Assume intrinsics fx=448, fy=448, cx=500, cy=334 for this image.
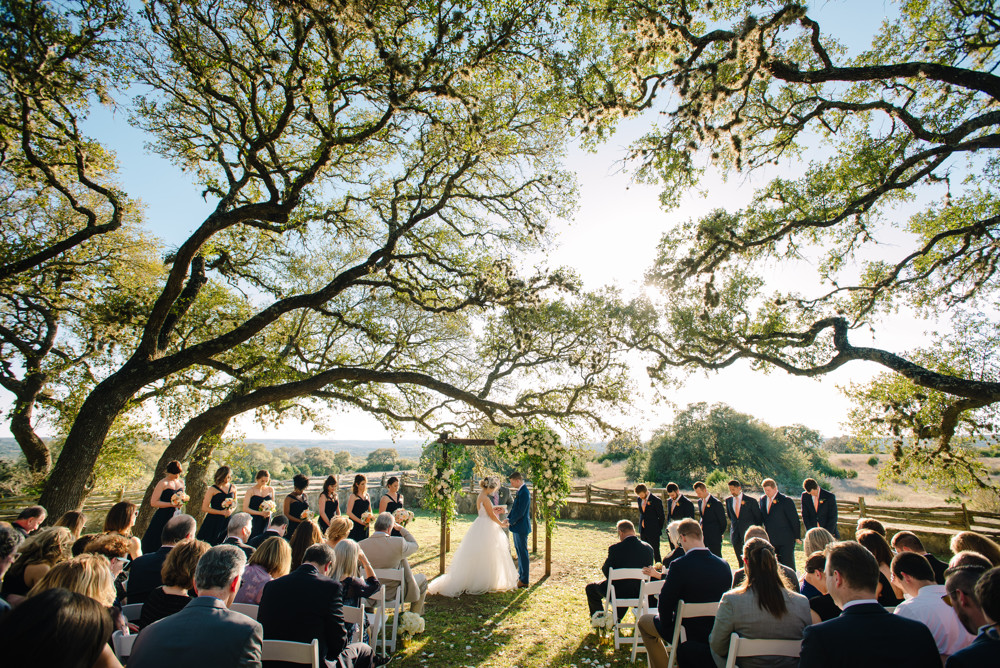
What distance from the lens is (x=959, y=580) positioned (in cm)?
265

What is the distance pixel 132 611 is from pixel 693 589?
4.86m

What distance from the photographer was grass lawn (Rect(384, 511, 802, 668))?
536 cm

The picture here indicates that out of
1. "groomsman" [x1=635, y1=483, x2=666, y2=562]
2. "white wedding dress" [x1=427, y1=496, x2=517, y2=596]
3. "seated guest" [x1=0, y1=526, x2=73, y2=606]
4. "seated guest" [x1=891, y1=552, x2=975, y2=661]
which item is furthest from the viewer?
"groomsman" [x1=635, y1=483, x2=666, y2=562]

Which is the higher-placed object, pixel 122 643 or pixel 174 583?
pixel 174 583

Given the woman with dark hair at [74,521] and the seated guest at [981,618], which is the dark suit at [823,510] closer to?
the seated guest at [981,618]

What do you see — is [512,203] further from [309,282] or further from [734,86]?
[309,282]

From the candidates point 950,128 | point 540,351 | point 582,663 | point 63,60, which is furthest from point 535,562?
point 63,60

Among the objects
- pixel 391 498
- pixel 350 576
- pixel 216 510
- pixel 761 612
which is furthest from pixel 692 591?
pixel 216 510

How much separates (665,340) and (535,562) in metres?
6.51

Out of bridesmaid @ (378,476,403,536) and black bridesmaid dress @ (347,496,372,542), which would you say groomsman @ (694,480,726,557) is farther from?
black bridesmaid dress @ (347,496,372,542)

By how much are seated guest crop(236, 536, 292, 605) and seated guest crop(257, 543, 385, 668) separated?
0.64 m

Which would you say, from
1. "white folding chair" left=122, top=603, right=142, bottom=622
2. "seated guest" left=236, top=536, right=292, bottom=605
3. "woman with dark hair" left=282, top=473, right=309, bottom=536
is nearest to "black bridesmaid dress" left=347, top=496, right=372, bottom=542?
"woman with dark hair" left=282, top=473, right=309, bottom=536

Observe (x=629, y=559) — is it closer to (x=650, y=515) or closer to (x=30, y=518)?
(x=650, y=515)

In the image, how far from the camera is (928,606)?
3.07 metres
